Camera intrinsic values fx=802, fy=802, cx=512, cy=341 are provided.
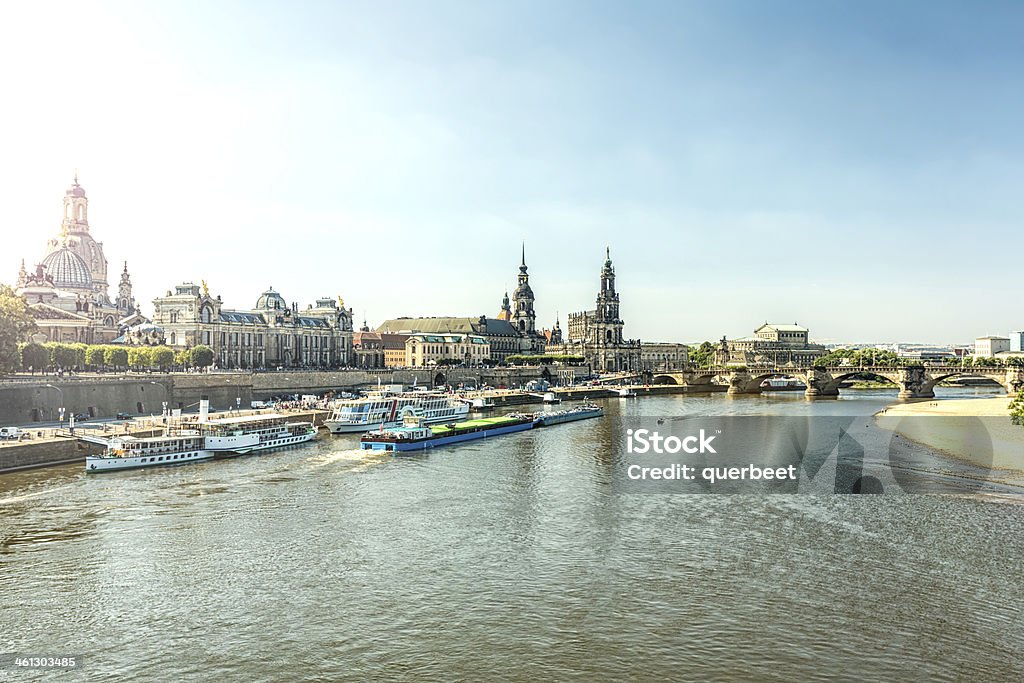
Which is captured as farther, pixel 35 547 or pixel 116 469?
pixel 116 469

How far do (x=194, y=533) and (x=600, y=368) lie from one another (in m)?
168

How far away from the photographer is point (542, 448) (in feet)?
196

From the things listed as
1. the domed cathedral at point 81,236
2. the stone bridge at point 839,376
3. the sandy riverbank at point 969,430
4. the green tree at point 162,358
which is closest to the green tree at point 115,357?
the green tree at point 162,358

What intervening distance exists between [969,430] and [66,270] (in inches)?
5130

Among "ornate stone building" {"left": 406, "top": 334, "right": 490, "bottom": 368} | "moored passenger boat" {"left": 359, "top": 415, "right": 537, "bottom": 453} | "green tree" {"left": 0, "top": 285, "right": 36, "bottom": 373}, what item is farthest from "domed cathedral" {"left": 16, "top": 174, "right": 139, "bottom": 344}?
"moored passenger boat" {"left": 359, "top": 415, "right": 537, "bottom": 453}

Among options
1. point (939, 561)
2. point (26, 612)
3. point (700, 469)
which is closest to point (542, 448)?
point (700, 469)

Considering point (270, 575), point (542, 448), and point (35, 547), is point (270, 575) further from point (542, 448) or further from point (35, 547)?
point (542, 448)

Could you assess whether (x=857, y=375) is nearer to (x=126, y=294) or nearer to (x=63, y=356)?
(x=63, y=356)

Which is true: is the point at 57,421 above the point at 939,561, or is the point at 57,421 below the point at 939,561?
above

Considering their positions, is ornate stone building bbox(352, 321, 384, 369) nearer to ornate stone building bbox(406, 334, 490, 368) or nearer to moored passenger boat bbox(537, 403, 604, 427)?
ornate stone building bbox(406, 334, 490, 368)

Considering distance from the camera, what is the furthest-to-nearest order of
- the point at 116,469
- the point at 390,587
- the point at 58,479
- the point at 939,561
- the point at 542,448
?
the point at 542,448 → the point at 116,469 → the point at 58,479 → the point at 939,561 → the point at 390,587

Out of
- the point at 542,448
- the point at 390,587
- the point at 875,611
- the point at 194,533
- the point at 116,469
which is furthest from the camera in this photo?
the point at 542,448

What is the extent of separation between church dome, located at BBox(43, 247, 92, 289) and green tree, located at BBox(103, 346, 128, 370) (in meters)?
47.3

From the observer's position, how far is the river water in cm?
2055
